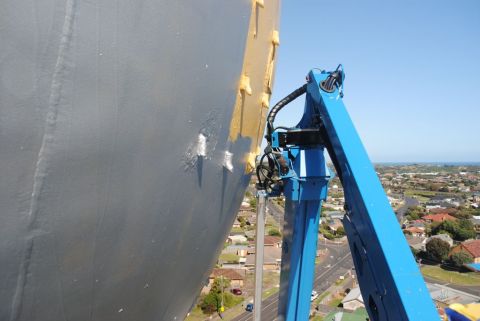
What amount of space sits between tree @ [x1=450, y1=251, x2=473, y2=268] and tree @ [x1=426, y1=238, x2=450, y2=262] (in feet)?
4.65

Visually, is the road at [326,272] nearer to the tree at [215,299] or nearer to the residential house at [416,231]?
the tree at [215,299]

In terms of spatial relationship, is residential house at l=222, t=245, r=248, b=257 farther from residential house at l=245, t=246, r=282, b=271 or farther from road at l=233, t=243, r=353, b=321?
road at l=233, t=243, r=353, b=321

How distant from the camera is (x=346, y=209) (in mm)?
3906

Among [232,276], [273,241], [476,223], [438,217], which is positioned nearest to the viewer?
[232,276]

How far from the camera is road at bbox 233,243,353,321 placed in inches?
998

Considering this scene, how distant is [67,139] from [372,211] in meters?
2.66

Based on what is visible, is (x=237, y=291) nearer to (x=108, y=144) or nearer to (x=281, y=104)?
(x=281, y=104)

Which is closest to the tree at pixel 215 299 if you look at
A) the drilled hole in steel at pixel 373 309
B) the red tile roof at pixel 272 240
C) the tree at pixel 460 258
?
the red tile roof at pixel 272 240

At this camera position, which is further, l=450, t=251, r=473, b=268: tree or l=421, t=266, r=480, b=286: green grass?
l=450, t=251, r=473, b=268: tree

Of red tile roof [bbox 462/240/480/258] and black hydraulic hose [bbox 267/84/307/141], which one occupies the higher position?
black hydraulic hose [bbox 267/84/307/141]

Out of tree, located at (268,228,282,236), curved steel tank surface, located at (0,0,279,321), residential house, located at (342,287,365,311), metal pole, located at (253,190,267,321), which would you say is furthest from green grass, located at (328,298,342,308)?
curved steel tank surface, located at (0,0,279,321)

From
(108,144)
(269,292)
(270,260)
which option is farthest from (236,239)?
(108,144)

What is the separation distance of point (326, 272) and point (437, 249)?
12308 millimetres

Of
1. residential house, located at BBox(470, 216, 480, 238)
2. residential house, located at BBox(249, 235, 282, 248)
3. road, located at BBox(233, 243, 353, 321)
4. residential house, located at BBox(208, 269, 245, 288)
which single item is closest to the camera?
road, located at BBox(233, 243, 353, 321)
